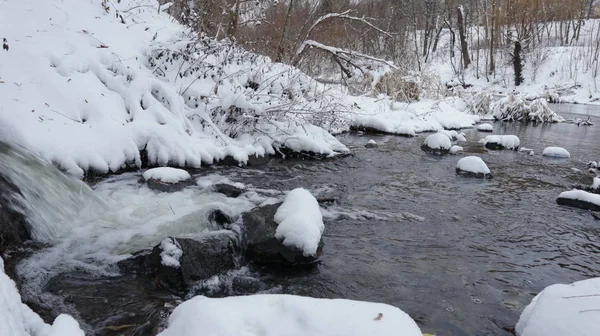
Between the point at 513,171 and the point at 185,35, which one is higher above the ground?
the point at 185,35

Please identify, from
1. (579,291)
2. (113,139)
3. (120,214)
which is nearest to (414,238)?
(579,291)

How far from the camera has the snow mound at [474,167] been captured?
605 centimetres

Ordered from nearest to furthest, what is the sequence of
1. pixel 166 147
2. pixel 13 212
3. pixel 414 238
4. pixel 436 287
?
pixel 436 287, pixel 13 212, pixel 414 238, pixel 166 147

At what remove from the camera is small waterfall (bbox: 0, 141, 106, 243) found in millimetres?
3449

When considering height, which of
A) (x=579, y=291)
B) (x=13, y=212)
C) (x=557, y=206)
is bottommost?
(x=557, y=206)

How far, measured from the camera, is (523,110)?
1333 centimetres

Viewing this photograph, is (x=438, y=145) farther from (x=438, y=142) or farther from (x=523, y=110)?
(x=523, y=110)

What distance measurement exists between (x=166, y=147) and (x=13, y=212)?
240 centimetres

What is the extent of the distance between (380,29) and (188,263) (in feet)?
31.9

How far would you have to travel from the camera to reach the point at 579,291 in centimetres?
229

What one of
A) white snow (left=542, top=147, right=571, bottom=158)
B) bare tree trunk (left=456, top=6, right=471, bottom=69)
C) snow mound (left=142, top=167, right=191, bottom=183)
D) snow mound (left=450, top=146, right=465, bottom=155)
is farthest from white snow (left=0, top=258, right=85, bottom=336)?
bare tree trunk (left=456, top=6, right=471, bottom=69)

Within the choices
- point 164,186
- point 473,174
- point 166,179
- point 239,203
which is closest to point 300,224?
point 239,203

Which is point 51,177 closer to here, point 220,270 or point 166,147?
point 166,147

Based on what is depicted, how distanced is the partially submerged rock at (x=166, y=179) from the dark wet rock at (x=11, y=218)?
1.49 m
